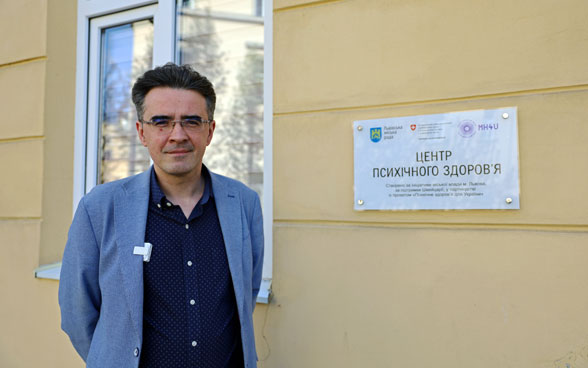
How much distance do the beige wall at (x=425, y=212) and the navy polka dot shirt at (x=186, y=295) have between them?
582 millimetres

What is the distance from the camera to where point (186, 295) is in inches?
58.6

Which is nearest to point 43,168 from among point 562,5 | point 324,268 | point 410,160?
point 324,268

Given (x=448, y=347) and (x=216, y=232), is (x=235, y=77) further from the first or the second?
(x=448, y=347)

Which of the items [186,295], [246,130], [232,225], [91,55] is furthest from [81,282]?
[91,55]

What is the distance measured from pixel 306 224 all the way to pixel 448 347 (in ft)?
2.85

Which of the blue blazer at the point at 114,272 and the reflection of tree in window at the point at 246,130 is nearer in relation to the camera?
the blue blazer at the point at 114,272

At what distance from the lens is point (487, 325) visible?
1.72 m

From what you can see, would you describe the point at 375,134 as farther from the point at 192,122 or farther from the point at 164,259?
the point at 164,259

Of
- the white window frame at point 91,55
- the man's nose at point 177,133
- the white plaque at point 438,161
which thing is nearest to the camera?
the man's nose at point 177,133

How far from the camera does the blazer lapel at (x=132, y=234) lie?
144 cm

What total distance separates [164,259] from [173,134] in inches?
19.0

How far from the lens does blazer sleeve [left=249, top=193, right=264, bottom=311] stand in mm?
1844

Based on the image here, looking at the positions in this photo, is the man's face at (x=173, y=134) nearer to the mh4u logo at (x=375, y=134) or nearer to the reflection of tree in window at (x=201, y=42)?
the mh4u logo at (x=375, y=134)

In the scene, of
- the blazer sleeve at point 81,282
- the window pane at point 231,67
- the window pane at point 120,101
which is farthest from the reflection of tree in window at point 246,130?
the blazer sleeve at point 81,282
